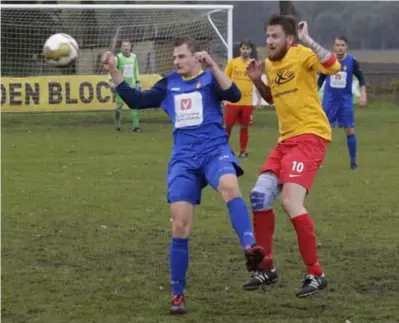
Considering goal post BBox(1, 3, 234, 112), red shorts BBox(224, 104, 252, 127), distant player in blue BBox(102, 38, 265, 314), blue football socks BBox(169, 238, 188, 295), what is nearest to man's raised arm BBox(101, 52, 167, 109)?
distant player in blue BBox(102, 38, 265, 314)

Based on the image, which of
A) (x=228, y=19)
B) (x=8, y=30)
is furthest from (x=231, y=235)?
(x=8, y=30)

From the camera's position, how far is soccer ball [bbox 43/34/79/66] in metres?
24.2

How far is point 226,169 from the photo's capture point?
698 cm

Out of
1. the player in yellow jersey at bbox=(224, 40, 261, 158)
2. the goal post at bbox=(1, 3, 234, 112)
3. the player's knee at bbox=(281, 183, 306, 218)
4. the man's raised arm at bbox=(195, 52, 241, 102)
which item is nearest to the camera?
the man's raised arm at bbox=(195, 52, 241, 102)

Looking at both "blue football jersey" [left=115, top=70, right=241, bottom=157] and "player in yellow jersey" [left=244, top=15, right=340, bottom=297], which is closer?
"blue football jersey" [left=115, top=70, right=241, bottom=157]

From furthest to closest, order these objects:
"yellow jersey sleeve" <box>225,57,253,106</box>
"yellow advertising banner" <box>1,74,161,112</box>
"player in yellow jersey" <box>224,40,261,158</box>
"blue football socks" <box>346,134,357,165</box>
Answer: "yellow advertising banner" <box>1,74,161,112</box> → "yellow jersey sleeve" <box>225,57,253,106</box> → "player in yellow jersey" <box>224,40,261,158</box> → "blue football socks" <box>346,134,357,165</box>

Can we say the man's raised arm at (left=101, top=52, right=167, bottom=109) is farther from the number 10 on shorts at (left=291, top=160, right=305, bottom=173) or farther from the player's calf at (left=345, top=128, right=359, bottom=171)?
the player's calf at (left=345, top=128, right=359, bottom=171)

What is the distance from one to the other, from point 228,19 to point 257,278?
18.6m

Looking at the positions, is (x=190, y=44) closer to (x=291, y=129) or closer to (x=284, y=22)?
(x=284, y=22)

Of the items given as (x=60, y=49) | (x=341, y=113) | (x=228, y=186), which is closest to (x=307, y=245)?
(x=228, y=186)

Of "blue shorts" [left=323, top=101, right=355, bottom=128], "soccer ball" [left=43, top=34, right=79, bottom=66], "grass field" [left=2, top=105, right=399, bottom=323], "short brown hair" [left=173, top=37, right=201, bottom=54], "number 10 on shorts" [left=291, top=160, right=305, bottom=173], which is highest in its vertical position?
"short brown hair" [left=173, top=37, right=201, bottom=54]

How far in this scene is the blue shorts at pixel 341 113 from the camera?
15.3m

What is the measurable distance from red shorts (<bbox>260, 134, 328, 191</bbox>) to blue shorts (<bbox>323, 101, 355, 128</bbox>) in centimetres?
784

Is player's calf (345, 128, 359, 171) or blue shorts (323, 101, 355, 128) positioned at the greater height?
blue shorts (323, 101, 355, 128)
